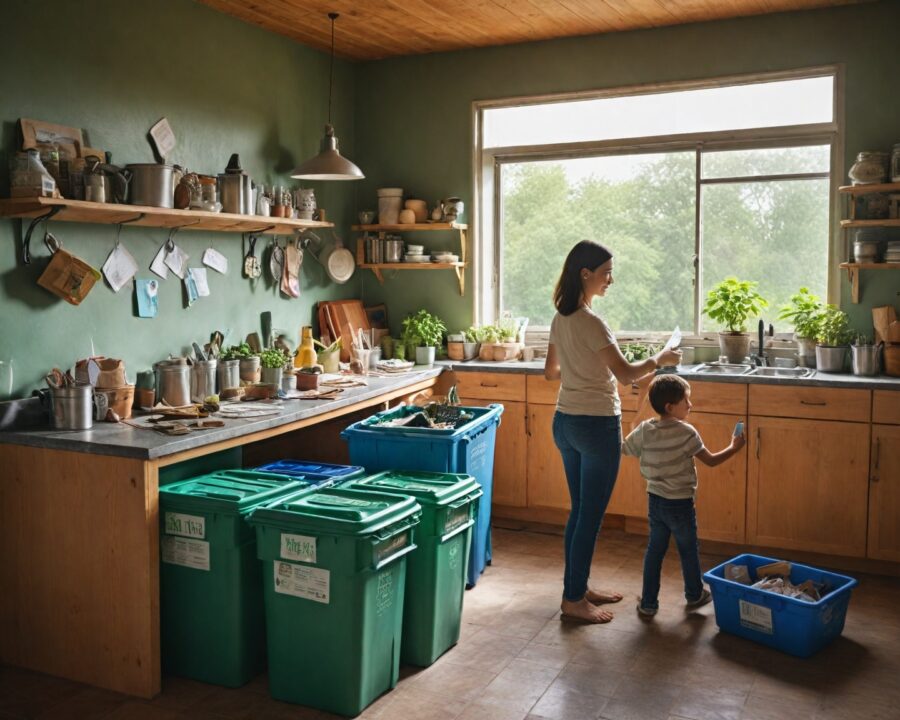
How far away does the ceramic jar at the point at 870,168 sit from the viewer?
4.46 meters

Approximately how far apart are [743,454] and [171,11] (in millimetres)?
3531

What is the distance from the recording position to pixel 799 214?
489cm

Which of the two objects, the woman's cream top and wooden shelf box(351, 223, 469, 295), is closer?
the woman's cream top

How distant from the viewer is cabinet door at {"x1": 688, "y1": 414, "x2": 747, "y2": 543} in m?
4.50

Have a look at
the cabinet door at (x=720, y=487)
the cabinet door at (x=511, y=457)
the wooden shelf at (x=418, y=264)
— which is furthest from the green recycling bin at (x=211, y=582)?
the wooden shelf at (x=418, y=264)

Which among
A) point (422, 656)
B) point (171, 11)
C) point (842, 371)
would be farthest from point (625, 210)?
point (422, 656)

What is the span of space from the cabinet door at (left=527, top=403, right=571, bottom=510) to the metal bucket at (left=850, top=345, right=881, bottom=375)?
5.13ft

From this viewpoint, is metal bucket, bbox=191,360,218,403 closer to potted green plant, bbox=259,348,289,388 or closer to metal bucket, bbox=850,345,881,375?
potted green plant, bbox=259,348,289,388

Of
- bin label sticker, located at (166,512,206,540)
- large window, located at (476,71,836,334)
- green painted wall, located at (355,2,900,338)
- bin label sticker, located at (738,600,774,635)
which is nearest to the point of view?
bin label sticker, located at (166,512,206,540)

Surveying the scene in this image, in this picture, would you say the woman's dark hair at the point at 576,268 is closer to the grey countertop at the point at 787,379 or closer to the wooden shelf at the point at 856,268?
the grey countertop at the point at 787,379

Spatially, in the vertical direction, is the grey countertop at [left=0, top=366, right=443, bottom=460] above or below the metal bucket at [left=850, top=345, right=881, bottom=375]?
below

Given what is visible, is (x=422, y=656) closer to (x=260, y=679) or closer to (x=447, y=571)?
(x=447, y=571)

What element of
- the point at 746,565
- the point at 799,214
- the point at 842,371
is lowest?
the point at 746,565

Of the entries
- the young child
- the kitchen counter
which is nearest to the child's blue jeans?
the young child
